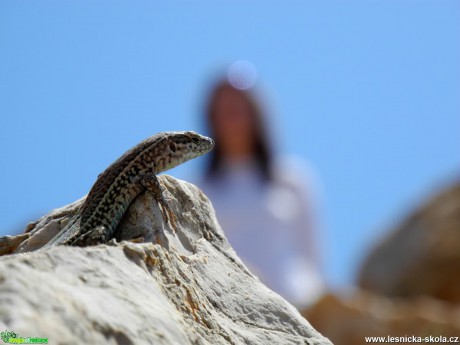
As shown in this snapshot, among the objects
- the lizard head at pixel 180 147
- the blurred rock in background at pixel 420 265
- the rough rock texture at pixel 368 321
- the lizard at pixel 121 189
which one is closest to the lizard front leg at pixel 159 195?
the lizard at pixel 121 189

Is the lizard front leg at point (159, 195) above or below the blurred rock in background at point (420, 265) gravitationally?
below

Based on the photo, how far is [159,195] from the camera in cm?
648

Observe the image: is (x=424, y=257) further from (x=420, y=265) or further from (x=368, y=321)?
(x=368, y=321)

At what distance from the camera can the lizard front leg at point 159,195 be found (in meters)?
6.37

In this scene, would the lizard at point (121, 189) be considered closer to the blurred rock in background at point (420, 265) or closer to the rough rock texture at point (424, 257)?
the blurred rock in background at point (420, 265)

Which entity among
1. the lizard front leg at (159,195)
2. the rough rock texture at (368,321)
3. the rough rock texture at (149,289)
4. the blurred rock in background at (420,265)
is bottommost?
the rough rock texture at (149,289)

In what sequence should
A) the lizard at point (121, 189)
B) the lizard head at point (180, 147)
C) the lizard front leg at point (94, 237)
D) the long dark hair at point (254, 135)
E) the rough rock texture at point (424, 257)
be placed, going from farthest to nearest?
the rough rock texture at point (424, 257) → the long dark hair at point (254, 135) → the lizard head at point (180, 147) → the lizard at point (121, 189) → the lizard front leg at point (94, 237)

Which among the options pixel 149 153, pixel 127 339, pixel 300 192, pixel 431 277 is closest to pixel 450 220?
pixel 431 277

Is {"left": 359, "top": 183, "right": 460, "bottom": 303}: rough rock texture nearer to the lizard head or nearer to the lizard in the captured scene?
the lizard head

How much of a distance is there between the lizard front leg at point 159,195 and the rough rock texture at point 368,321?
7.15 m

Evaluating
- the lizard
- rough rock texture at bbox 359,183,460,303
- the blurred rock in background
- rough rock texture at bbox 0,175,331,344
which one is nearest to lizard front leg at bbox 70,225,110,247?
the lizard

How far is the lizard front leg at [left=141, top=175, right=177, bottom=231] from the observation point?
637 centimetres

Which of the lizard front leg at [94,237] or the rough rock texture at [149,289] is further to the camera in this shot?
the lizard front leg at [94,237]

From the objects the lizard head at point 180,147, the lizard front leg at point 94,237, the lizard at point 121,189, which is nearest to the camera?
the lizard front leg at point 94,237
